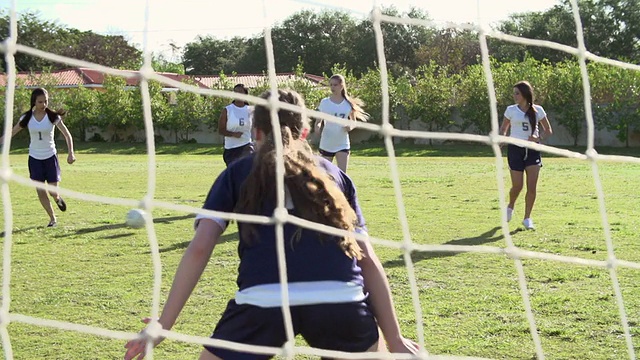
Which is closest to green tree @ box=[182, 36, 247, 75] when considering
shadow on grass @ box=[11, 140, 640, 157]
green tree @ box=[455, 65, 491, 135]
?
shadow on grass @ box=[11, 140, 640, 157]

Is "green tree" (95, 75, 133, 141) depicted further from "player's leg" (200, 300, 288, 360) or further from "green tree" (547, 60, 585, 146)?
"player's leg" (200, 300, 288, 360)

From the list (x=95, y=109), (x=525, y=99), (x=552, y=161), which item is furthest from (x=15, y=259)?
(x=95, y=109)

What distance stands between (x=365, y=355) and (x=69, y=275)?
189 inches

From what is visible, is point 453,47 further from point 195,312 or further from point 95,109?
point 195,312

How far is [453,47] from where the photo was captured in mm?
52719

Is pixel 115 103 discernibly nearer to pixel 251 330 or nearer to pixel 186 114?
pixel 186 114

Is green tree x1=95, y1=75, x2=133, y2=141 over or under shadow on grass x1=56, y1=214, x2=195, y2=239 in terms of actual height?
over

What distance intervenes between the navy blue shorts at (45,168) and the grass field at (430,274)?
25.2 inches

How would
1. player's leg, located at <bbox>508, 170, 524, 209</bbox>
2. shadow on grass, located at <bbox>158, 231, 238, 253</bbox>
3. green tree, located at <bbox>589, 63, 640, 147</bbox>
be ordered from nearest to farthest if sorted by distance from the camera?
shadow on grass, located at <bbox>158, 231, 238, 253</bbox> < player's leg, located at <bbox>508, 170, 524, 209</bbox> < green tree, located at <bbox>589, 63, 640, 147</bbox>

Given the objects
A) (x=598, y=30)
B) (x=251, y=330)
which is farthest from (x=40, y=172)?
(x=598, y=30)

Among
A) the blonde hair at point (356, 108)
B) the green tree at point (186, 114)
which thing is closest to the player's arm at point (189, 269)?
the blonde hair at point (356, 108)

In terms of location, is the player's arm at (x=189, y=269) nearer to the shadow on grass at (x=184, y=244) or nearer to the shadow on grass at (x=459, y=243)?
the shadow on grass at (x=459, y=243)

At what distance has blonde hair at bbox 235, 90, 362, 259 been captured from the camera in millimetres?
3262

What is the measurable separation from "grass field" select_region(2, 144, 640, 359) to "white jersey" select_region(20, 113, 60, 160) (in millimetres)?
919
